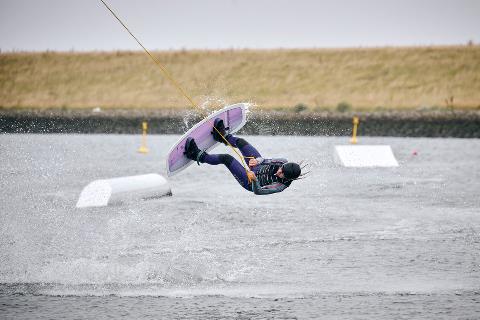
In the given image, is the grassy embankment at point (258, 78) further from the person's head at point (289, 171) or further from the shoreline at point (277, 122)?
the person's head at point (289, 171)

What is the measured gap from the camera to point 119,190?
20.9m

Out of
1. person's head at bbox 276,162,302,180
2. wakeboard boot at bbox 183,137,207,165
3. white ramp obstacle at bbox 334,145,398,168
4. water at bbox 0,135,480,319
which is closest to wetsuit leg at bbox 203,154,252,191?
wakeboard boot at bbox 183,137,207,165

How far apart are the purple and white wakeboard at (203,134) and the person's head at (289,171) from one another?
6.67 ft

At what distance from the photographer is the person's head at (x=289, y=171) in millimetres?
14031

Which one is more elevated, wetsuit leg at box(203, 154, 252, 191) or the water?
wetsuit leg at box(203, 154, 252, 191)

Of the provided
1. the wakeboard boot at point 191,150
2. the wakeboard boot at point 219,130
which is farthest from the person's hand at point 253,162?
the wakeboard boot at point 219,130

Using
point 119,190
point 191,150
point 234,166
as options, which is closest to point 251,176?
point 234,166

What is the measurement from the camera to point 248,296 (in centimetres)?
1205

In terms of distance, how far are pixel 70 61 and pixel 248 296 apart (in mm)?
58920

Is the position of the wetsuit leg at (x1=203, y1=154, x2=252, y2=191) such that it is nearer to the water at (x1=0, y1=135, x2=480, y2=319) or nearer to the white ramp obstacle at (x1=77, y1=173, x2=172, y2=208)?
the water at (x1=0, y1=135, x2=480, y2=319)

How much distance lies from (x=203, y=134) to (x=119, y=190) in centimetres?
557

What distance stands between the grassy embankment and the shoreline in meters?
1.65

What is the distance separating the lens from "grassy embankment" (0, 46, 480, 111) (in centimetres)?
5897

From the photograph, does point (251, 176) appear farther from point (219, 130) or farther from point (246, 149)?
point (219, 130)
